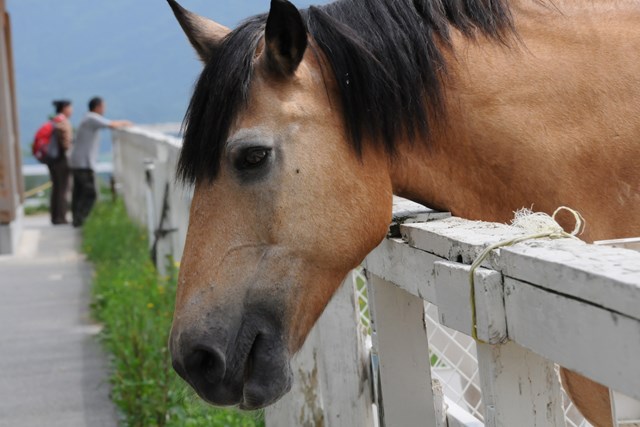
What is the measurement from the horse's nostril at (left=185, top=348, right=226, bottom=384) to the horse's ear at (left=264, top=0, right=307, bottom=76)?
34.4 inches

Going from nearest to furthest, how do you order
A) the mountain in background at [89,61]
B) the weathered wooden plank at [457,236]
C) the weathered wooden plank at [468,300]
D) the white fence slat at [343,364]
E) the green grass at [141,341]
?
the weathered wooden plank at [468,300]
the weathered wooden plank at [457,236]
the white fence slat at [343,364]
the green grass at [141,341]
the mountain in background at [89,61]

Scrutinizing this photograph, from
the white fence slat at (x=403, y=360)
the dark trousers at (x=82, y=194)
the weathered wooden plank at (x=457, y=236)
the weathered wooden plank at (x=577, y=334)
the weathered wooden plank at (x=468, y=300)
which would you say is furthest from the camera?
the dark trousers at (x=82, y=194)

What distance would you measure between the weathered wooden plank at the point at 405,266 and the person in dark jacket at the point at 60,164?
44.6ft

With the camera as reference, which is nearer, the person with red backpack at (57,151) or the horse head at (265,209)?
the horse head at (265,209)

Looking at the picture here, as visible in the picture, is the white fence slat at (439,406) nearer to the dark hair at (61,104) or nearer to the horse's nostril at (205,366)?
the horse's nostril at (205,366)

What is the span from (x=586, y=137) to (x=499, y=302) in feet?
4.85

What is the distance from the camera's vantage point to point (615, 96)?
3.31m

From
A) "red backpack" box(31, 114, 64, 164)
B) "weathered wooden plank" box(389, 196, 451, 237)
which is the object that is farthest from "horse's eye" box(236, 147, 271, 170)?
"red backpack" box(31, 114, 64, 164)

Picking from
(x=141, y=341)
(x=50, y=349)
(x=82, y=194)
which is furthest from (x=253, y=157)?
(x=82, y=194)

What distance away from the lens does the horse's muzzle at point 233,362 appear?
104 inches

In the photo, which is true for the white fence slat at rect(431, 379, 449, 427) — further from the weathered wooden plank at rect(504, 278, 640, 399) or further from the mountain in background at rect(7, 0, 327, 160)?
the mountain in background at rect(7, 0, 327, 160)

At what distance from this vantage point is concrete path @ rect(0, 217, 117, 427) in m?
5.68

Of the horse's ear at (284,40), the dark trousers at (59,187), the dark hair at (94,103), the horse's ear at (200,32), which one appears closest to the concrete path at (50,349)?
the horse's ear at (200,32)

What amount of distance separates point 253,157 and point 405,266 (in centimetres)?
54
